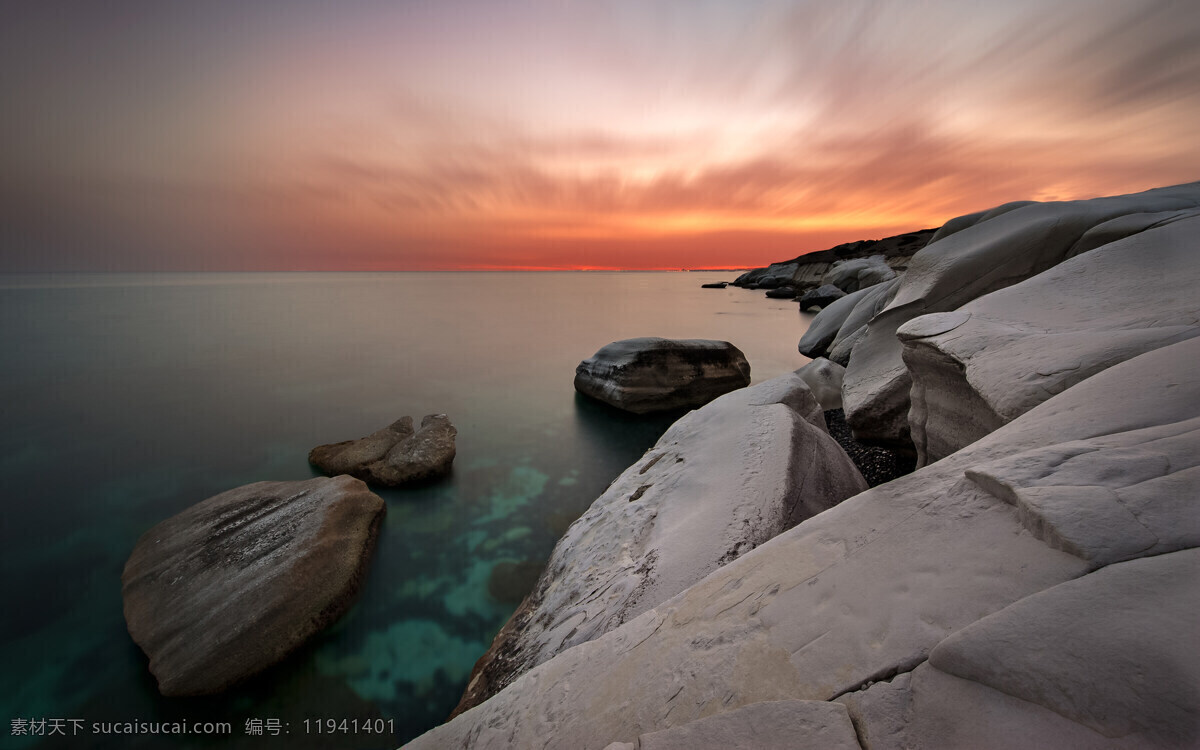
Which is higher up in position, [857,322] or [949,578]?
[857,322]

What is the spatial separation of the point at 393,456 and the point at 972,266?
847 centimetres

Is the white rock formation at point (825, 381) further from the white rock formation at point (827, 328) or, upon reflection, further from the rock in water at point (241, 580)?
the rock in water at point (241, 580)

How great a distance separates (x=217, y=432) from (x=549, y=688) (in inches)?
378

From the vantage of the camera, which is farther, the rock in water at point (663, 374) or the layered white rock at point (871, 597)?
the rock in water at point (663, 374)

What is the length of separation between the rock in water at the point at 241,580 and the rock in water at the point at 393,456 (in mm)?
1277

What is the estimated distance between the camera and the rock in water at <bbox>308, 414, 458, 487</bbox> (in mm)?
6336

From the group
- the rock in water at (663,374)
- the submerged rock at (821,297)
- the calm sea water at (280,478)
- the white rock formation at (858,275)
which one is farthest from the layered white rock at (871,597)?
the submerged rock at (821,297)

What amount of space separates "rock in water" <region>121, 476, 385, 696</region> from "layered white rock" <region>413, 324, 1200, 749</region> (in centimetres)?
254

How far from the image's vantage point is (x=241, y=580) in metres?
3.82

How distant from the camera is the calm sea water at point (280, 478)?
11.6 ft

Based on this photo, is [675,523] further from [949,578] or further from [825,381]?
[825,381]

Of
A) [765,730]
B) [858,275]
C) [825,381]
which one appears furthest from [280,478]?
[858,275]

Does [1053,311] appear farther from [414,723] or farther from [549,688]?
[414,723]

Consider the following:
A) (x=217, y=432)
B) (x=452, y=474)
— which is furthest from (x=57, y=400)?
(x=452, y=474)
